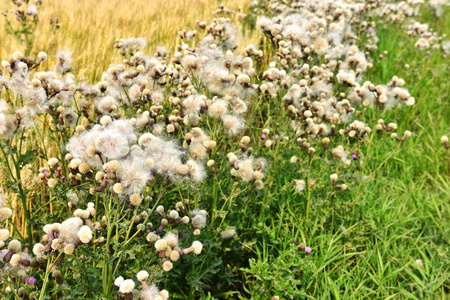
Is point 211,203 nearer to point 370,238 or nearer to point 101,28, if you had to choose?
point 370,238

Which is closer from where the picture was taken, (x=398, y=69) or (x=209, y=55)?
(x=209, y=55)

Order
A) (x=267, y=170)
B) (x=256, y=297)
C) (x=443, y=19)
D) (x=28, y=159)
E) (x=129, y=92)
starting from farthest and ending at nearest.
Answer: (x=443, y=19) < (x=267, y=170) < (x=129, y=92) < (x=256, y=297) < (x=28, y=159)

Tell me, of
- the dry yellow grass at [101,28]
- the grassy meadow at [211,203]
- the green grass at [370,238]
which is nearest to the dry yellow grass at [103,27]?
the dry yellow grass at [101,28]

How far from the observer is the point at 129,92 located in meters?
2.67

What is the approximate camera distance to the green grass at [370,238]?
2.66 m

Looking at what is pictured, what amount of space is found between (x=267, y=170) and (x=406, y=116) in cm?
307

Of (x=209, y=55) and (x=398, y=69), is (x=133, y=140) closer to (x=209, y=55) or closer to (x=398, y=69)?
(x=209, y=55)

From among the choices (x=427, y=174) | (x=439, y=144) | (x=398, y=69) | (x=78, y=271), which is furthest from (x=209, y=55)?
(x=398, y=69)

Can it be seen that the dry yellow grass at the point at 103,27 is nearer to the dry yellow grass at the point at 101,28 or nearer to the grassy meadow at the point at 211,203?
the dry yellow grass at the point at 101,28

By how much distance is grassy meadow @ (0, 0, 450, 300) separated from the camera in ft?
6.23

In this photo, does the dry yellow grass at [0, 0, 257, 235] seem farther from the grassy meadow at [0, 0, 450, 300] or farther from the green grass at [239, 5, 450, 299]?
the green grass at [239, 5, 450, 299]

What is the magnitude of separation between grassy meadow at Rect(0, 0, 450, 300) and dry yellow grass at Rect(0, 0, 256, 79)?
0.34 feet

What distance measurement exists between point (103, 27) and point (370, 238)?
4405 mm

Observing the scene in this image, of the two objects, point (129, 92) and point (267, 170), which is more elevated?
point (129, 92)
